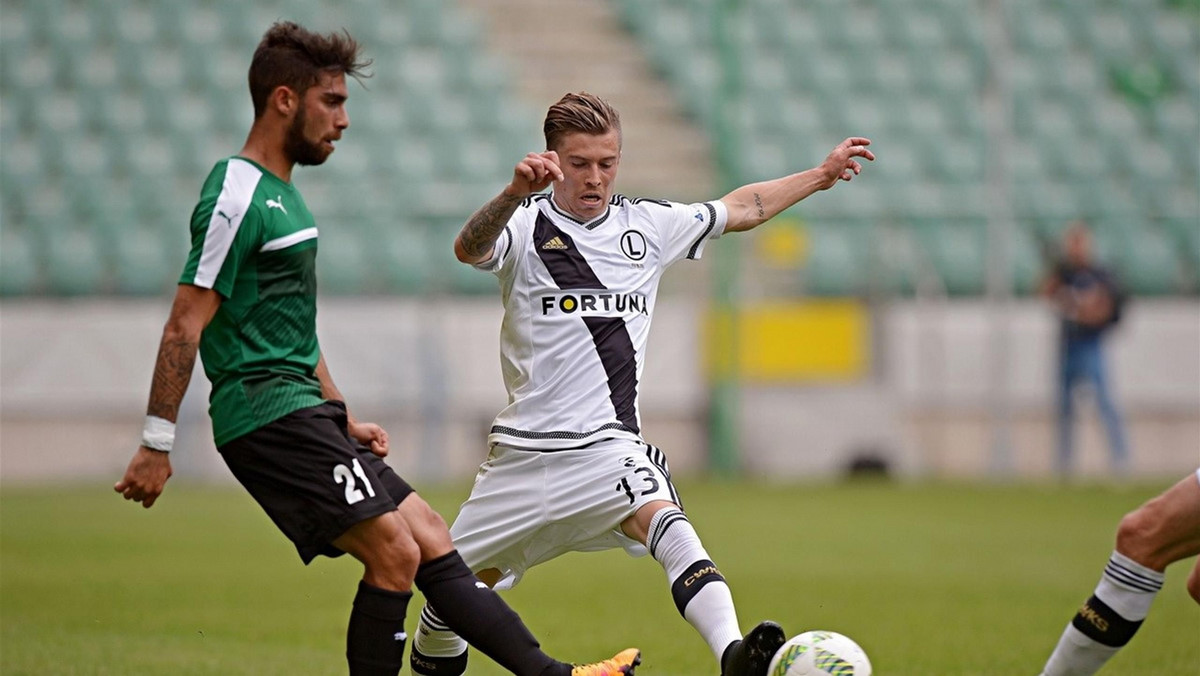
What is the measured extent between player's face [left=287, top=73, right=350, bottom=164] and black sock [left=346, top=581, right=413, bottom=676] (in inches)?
51.2

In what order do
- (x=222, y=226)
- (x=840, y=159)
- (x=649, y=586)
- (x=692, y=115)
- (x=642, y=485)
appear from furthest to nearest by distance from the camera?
(x=692, y=115)
(x=649, y=586)
(x=840, y=159)
(x=642, y=485)
(x=222, y=226)

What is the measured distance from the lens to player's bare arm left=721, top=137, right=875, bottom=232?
584cm

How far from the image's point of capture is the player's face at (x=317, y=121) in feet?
16.1

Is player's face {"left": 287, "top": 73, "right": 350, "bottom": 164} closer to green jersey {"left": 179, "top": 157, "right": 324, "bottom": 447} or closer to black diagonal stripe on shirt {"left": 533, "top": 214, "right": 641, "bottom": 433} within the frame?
green jersey {"left": 179, "top": 157, "right": 324, "bottom": 447}

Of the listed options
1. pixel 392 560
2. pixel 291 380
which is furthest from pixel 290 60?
pixel 392 560

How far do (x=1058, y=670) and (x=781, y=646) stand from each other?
3.51 feet

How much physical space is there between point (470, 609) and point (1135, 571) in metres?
2.04

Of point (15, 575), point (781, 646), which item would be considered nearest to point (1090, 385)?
point (15, 575)

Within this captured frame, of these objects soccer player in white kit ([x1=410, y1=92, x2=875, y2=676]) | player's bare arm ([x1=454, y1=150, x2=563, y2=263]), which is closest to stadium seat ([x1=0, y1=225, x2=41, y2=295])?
soccer player in white kit ([x1=410, y1=92, x2=875, y2=676])

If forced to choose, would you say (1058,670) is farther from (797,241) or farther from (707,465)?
(797,241)

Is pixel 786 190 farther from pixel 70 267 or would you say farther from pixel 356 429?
pixel 70 267

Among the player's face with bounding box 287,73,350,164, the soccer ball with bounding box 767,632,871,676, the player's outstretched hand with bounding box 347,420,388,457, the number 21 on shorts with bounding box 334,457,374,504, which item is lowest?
Result: the soccer ball with bounding box 767,632,871,676

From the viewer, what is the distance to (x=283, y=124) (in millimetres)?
4926

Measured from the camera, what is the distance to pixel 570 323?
5.53 meters
